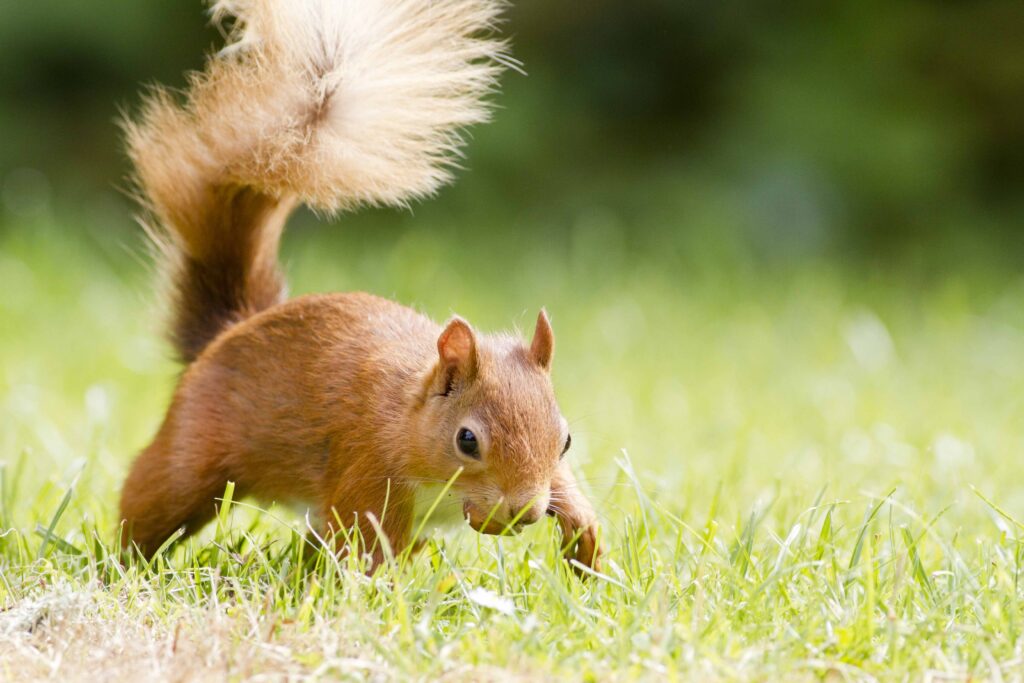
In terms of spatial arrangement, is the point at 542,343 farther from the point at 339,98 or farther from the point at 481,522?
the point at 339,98

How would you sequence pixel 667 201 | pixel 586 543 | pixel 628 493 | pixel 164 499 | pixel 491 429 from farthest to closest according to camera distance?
pixel 667 201 → pixel 628 493 → pixel 164 499 → pixel 586 543 → pixel 491 429

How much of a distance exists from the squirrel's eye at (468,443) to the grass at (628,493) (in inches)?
6.4

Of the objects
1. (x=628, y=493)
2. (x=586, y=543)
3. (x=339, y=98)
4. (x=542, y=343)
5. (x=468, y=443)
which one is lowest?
(x=628, y=493)

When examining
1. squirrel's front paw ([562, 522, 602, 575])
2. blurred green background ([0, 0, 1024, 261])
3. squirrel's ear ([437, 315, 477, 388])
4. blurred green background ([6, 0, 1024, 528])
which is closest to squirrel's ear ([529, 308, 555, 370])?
squirrel's ear ([437, 315, 477, 388])

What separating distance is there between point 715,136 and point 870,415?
9.44ft

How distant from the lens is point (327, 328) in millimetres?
2346

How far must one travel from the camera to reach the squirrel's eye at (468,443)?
200 centimetres

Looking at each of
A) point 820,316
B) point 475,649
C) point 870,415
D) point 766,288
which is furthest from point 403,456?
point 766,288

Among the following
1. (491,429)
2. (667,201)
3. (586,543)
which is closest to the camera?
(491,429)

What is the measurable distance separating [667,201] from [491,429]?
4268 mm

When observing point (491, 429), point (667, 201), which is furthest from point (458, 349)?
point (667, 201)

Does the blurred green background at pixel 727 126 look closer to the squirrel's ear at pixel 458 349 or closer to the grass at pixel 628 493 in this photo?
the grass at pixel 628 493

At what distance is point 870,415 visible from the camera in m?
3.58

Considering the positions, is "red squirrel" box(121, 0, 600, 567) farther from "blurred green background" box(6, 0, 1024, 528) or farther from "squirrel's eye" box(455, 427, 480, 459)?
"blurred green background" box(6, 0, 1024, 528)
